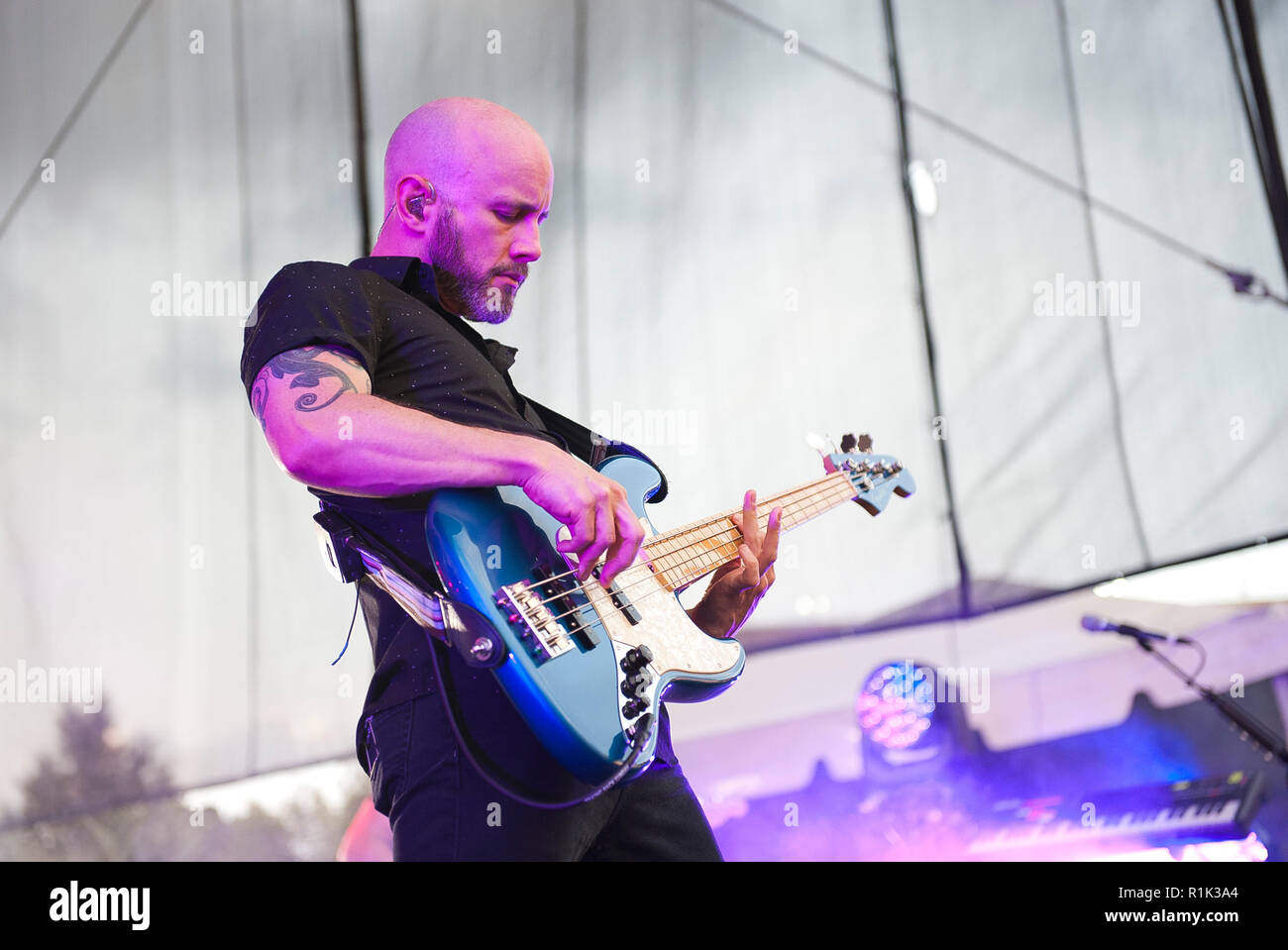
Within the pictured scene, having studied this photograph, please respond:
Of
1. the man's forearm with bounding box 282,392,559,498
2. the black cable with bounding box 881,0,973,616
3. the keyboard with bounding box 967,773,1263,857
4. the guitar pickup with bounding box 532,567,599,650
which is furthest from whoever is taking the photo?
the black cable with bounding box 881,0,973,616

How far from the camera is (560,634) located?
1.29m

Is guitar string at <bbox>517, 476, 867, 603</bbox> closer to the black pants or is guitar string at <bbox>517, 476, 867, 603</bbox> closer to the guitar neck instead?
the guitar neck

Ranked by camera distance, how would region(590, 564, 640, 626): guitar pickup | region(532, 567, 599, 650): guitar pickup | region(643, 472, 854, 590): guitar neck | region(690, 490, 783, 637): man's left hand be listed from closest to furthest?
region(532, 567, 599, 650): guitar pickup
region(590, 564, 640, 626): guitar pickup
region(643, 472, 854, 590): guitar neck
region(690, 490, 783, 637): man's left hand

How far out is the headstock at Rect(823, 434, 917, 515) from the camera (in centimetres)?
225

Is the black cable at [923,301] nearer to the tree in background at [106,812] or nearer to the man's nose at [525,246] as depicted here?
the man's nose at [525,246]

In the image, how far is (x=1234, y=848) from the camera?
2629 millimetres

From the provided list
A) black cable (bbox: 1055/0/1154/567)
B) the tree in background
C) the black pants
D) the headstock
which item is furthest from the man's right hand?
black cable (bbox: 1055/0/1154/567)

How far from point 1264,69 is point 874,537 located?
2.29m

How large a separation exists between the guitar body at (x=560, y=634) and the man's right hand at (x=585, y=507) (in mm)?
67

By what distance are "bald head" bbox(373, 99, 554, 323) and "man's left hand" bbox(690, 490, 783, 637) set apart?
0.57 m
